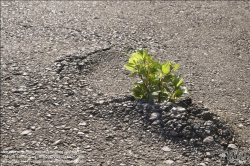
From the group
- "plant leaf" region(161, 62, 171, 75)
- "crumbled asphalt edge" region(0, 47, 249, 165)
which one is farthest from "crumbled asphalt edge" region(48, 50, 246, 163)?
"plant leaf" region(161, 62, 171, 75)

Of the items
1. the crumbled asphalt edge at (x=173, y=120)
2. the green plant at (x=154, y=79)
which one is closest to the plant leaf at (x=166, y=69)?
the green plant at (x=154, y=79)

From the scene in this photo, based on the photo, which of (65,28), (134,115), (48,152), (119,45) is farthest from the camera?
(65,28)

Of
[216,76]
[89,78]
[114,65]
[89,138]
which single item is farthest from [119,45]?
[89,138]

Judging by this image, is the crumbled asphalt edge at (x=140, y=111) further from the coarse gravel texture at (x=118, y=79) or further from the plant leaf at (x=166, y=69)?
the plant leaf at (x=166, y=69)

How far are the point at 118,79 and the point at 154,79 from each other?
595mm

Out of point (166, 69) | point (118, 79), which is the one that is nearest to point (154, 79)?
point (166, 69)

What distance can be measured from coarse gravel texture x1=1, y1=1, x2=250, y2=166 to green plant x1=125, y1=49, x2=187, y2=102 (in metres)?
0.08

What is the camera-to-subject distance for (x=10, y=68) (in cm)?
365

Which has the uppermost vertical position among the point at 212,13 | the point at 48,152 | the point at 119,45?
the point at 212,13

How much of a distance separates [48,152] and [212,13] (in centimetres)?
257

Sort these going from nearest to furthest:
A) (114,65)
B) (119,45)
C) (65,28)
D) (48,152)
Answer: (48,152)
(114,65)
(119,45)
(65,28)

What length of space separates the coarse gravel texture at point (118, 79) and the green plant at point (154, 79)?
83 mm

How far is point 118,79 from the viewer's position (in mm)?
3402

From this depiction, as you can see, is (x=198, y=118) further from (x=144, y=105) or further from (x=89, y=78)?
(x=89, y=78)
